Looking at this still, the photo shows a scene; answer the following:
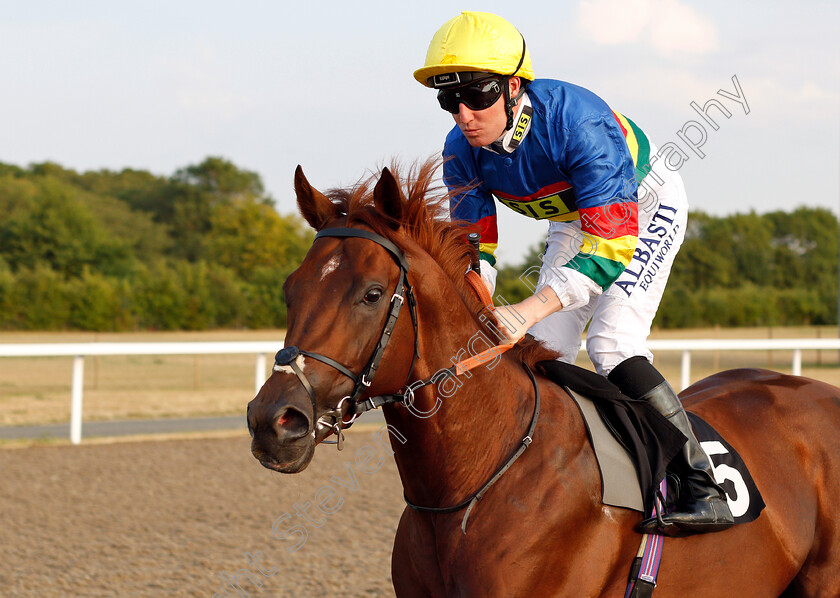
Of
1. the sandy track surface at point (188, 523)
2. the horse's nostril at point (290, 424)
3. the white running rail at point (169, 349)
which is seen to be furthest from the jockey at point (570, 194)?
the white running rail at point (169, 349)

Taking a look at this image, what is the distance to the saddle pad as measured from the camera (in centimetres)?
225

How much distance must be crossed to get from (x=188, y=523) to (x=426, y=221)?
4152 mm

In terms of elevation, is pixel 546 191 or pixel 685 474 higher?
pixel 546 191

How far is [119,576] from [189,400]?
8486mm

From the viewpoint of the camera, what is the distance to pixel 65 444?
8.29m

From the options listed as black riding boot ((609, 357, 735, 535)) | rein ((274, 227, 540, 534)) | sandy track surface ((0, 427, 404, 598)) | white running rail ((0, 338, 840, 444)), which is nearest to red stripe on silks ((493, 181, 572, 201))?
rein ((274, 227, 540, 534))

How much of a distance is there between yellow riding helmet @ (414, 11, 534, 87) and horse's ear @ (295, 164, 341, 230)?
1.63 ft

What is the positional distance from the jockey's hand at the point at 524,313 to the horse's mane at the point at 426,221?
38 millimetres

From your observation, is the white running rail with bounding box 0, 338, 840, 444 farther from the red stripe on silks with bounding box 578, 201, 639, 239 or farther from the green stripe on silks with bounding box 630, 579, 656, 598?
the green stripe on silks with bounding box 630, 579, 656, 598

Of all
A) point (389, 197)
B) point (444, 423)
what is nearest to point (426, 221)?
point (389, 197)

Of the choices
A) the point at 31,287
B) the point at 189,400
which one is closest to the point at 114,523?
the point at 189,400

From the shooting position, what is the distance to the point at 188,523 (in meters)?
5.65

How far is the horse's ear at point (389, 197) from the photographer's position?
2090 millimetres

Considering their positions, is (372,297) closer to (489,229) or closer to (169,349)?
(489,229)
